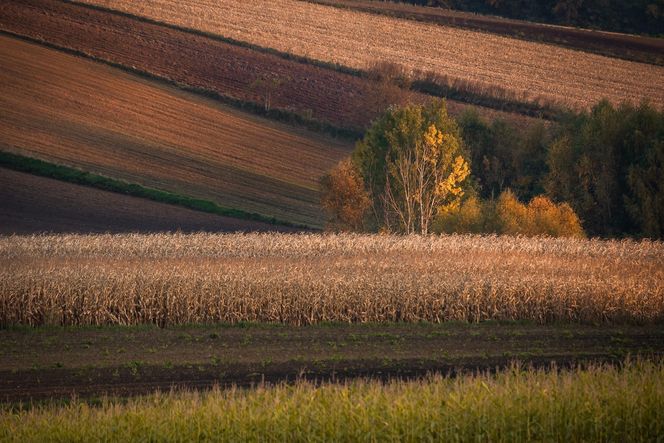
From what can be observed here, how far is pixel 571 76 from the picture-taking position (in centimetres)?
8738

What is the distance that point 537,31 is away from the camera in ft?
334

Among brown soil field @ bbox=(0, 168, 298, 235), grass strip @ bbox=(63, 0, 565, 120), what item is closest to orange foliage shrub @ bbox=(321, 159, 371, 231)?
brown soil field @ bbox=(0, 168, 298, 235)

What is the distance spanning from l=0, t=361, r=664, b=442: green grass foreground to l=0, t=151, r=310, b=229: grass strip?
4264 centimetres

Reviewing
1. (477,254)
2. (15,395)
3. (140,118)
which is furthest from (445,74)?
(15,395)

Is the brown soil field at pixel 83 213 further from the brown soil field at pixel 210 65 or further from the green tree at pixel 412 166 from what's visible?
the brown soil field at pixel 210 65

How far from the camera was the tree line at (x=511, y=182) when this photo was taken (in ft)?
167

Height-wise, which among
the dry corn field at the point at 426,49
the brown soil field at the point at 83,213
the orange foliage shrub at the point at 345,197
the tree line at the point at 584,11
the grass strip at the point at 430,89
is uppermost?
the tree line at the point at 584,11

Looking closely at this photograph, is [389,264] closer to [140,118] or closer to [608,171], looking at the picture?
[608,171]

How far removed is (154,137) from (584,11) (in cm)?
6665

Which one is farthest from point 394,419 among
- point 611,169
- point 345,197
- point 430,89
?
point 430,89

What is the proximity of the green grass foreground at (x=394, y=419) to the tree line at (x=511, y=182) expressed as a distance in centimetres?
3599

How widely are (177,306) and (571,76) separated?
6784 centimetres

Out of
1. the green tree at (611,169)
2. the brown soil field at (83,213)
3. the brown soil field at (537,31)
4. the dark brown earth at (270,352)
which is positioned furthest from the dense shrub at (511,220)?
the brown soil field at (537,31)

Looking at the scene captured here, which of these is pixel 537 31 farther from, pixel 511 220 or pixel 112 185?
pixel 112 185
